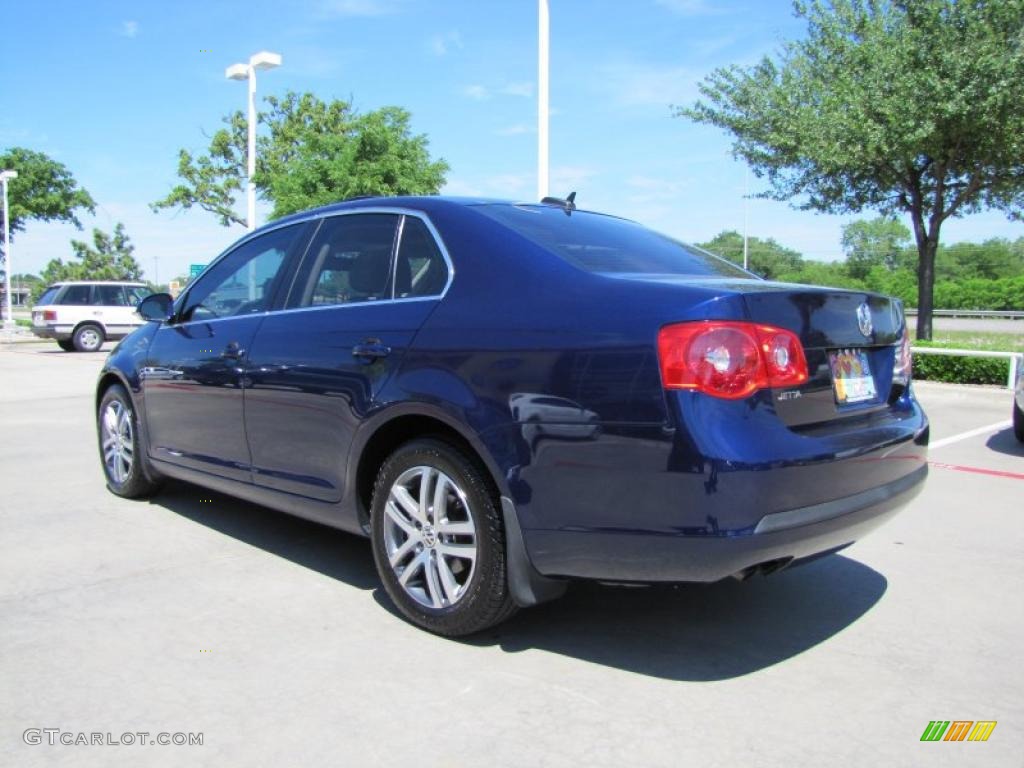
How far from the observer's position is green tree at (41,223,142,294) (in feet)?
270

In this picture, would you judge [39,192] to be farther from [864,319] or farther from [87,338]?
[864,319]

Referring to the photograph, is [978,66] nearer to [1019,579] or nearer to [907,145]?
[907,145]

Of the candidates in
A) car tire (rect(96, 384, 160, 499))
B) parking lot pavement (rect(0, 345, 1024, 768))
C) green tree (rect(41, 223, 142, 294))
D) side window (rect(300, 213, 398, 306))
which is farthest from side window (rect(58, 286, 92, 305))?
green tree (rect(41, 223, 142, 294))


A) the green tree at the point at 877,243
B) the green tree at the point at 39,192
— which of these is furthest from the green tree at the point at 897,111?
the green tree at the point at 877,243

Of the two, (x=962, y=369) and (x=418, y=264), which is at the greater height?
(x=418, y=264)

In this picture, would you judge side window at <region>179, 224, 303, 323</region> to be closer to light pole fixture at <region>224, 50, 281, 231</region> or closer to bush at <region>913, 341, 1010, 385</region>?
bush at <region>913, 341, 1010, 385</region>

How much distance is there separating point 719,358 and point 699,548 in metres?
0.58

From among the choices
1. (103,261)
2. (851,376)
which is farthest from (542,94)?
(103,261)

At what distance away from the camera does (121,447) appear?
558 centimetres

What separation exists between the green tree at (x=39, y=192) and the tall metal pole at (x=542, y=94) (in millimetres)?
38382

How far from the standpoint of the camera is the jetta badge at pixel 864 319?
3.26 m

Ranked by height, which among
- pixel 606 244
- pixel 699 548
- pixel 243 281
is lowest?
pixel 699 548

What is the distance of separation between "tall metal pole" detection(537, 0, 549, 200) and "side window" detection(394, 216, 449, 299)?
31.6 feet

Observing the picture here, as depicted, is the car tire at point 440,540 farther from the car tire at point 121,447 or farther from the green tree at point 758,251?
the green tree at point 758,251
